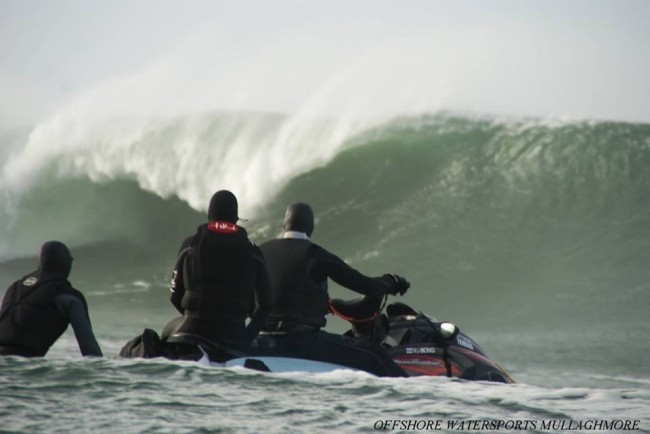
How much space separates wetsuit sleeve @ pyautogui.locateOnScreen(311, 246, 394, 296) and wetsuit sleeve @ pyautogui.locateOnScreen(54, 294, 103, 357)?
171 cm

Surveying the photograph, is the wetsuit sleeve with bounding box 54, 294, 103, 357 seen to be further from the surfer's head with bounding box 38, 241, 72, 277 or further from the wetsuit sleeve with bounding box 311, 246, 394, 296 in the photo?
the wetsuit sleeve with bounding box 311, 246, 394, 296

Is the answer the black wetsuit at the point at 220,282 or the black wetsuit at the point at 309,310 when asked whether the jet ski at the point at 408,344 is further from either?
the black wetsuit at the point at 220,282

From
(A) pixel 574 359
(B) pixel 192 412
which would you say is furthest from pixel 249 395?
(A) pixel 574 359

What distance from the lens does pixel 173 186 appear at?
25.1 m

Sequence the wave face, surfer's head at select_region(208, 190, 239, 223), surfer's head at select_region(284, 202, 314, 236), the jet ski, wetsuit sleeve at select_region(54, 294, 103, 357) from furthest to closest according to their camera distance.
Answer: the wave face < surfer's head at select_region(284, 202, 314, 236) < the jet ski < surfer's head at select_region(208, 190, 239, 223) < wetsuit sleeve at select_region(54, 294, 103, 357)

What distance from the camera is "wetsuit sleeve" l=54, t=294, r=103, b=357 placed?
7.98m

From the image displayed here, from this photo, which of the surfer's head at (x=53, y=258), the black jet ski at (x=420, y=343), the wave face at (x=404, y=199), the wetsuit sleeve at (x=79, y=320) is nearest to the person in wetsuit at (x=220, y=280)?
the wetsuit sleeve at (x=79, y=320)

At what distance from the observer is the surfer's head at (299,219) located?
8.79 m

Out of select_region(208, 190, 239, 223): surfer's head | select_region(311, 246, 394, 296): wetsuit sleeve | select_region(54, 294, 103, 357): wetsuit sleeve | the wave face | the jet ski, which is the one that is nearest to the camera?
select_region(54, 294, 103, 357): wetsuit sleeve

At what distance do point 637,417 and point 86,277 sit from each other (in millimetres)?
15692

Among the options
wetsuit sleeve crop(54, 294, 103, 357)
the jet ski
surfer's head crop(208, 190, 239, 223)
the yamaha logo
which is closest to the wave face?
the jet ski

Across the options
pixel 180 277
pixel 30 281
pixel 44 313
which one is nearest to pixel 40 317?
pixel 44 313

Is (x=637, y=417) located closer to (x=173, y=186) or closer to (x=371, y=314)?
(x=371, y=314)

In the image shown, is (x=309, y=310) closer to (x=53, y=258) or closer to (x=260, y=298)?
(x=260, y=298)
